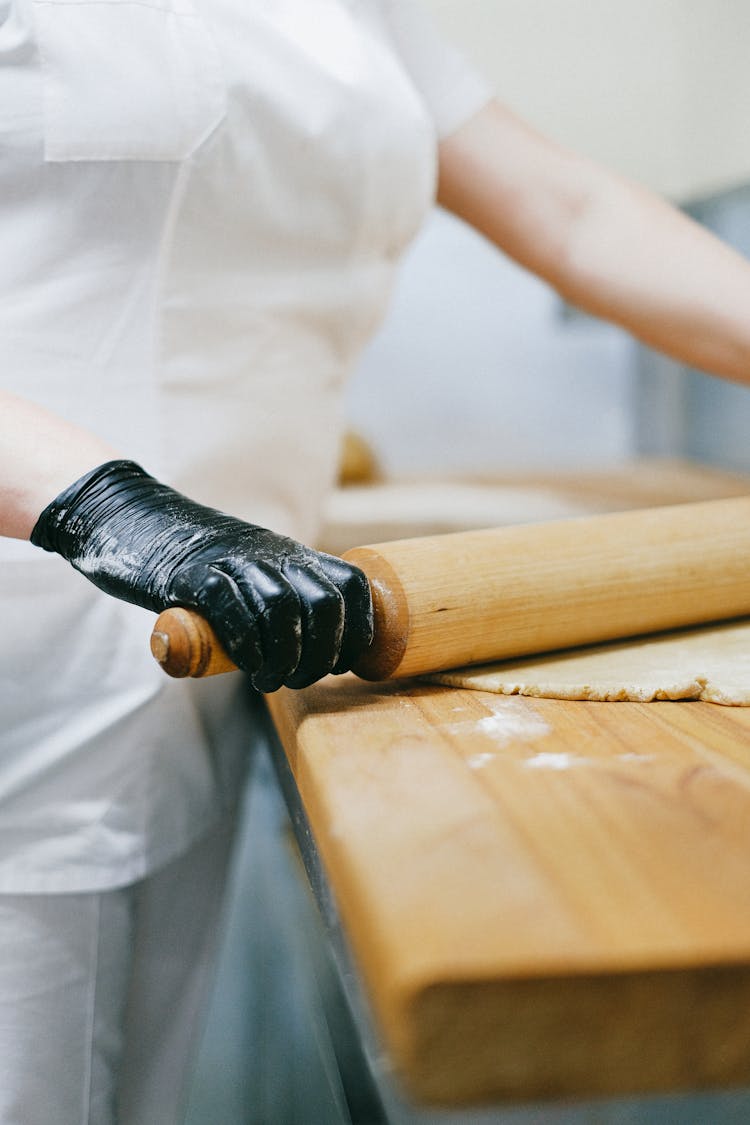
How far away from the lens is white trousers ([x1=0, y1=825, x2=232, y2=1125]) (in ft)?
2.59

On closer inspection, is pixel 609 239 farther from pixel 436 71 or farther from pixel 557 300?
pixel 557 300

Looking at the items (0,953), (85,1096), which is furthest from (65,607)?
(85,1096)

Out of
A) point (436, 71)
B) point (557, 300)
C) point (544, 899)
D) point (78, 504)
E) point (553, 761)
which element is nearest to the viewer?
point (544, 899)

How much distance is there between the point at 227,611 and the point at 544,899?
0.25 metres

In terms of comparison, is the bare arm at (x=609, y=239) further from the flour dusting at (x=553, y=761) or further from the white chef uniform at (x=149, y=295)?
the flour dusting at (x=553, y=761)

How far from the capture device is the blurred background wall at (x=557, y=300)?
6.59 feet

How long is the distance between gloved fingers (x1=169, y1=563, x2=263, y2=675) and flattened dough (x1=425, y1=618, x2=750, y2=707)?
0.57 ft

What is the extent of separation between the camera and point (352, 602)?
24.2 inches

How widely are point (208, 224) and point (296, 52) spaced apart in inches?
7.3

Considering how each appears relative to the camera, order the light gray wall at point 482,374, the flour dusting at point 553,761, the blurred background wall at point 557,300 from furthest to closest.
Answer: the light gray wall at point 482,374 < the blurred background wall at point 557,300 < the flour dusting at point 553,761

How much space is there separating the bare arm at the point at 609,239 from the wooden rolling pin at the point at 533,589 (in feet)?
1.23

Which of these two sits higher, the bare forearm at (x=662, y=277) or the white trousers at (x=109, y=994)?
the bare forearm at (x=662, y=277)

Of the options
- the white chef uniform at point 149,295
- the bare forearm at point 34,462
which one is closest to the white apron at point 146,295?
the white chef uniform at point 149,295

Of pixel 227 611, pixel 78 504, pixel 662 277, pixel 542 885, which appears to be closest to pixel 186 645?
pixel 227 611
